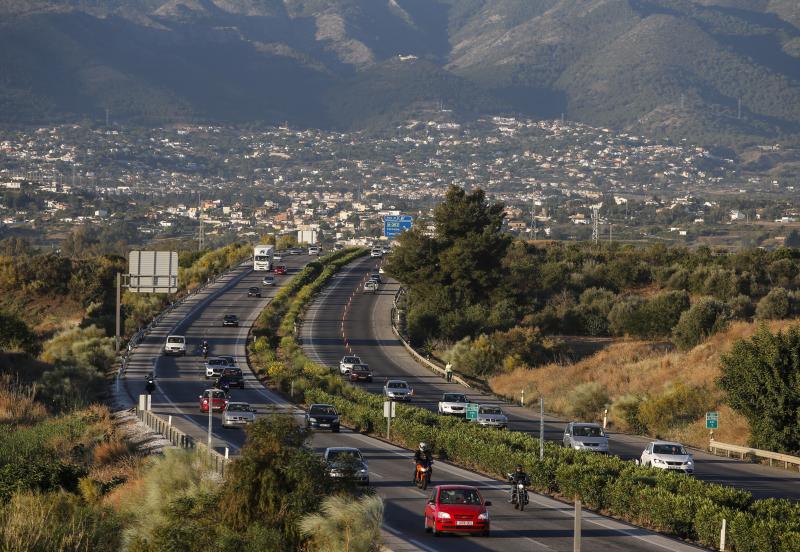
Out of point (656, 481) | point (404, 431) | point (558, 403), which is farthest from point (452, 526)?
point (558, 403)

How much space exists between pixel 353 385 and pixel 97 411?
1569 cm

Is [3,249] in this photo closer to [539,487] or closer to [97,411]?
[97,411]

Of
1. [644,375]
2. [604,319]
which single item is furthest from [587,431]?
[604,319]

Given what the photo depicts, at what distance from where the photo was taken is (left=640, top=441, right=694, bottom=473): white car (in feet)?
127

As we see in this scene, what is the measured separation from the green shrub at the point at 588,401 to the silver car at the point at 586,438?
42.7 feet

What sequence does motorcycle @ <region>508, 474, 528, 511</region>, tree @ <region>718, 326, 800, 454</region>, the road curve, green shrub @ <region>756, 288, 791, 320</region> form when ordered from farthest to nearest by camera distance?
green shrub @ <region>756, 288, 791, 320</region>
tree @ <region>718, 326, 800, 454</region>
motorcycle @ <region>508, 474, 528, 511</region>
the road curve

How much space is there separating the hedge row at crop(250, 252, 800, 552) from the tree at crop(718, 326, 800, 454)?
33.5 ft

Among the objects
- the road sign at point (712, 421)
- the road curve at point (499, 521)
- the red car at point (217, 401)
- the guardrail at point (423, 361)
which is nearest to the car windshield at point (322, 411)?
the road curve at point (499, 521)

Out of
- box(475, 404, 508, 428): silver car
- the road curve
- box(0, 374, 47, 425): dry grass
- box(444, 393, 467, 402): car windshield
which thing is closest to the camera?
the road curve

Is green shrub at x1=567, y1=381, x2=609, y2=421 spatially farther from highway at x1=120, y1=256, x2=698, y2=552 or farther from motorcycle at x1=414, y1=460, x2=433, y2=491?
motorcycle at x1=414, y1=460, x2=433, y2=491

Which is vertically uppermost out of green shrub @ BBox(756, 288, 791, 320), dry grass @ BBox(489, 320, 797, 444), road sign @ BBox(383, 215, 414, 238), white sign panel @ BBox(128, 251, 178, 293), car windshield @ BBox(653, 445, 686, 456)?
road sign @ BBox(383, 215, 414, 238)

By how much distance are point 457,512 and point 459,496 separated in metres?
0.49

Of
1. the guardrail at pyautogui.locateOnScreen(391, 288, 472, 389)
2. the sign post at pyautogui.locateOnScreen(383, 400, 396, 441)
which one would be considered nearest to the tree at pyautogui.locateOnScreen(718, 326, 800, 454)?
the sign post at pyautogui.locateOnScreen(383, 400, 396, 441)

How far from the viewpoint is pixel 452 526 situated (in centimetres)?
2845
